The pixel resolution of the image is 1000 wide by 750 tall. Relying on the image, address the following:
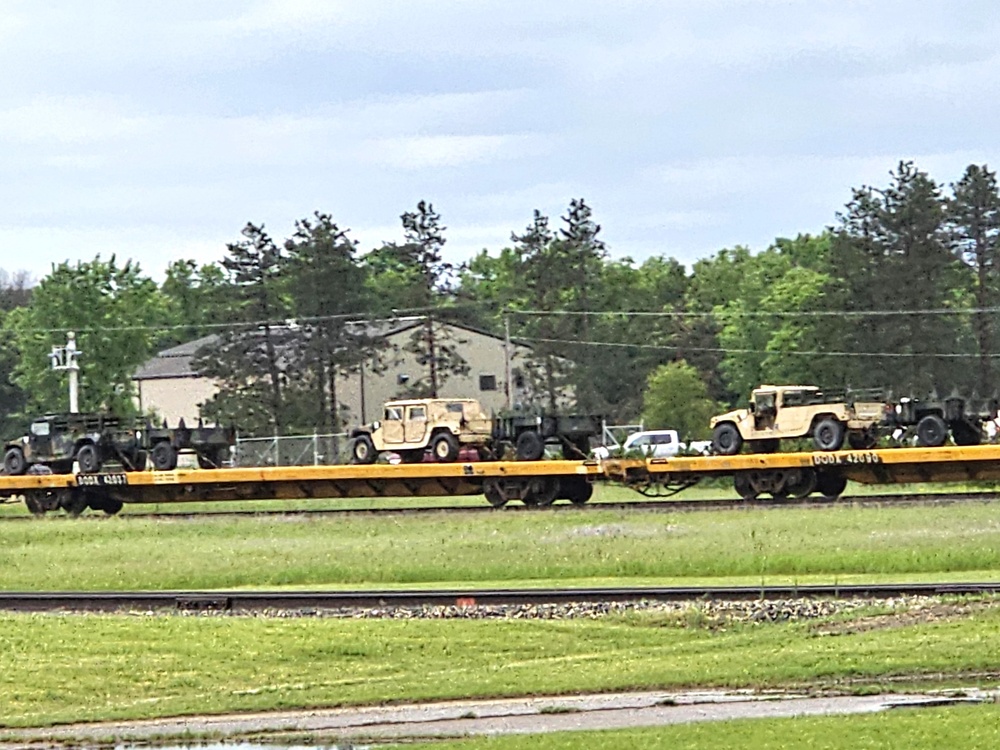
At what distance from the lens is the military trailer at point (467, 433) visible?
44531mm

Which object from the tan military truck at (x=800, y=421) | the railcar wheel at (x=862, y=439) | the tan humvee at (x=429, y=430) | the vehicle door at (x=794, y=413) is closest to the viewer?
the tan military truck at (x=800, y=421)

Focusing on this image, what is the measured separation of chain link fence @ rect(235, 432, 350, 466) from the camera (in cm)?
6531

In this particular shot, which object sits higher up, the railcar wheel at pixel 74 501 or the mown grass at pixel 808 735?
the railcar wheel at pixel 74 501

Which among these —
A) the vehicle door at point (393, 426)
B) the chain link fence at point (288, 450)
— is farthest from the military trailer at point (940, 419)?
the chain link fence at point (288, 450)

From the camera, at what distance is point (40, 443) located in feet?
168

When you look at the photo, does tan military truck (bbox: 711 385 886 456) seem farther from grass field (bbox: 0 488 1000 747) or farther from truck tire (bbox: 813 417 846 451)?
grass field (bbox: 0 488 1000 747)

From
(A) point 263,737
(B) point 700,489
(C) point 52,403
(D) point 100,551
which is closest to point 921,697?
(A) point 263,737

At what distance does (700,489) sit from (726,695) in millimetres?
37995

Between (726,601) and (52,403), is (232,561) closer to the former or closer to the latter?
(726,601)

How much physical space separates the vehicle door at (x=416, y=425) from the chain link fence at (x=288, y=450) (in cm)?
1740

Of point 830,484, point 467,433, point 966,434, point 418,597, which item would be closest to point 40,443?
point 467,433

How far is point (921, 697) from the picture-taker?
14.2 m

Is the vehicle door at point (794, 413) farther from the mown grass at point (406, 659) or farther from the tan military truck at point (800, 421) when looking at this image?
the mown grass at point (406, 659)

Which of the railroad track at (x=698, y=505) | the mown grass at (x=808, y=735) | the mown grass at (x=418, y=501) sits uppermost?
the railroad track at (x=698, y=505)
